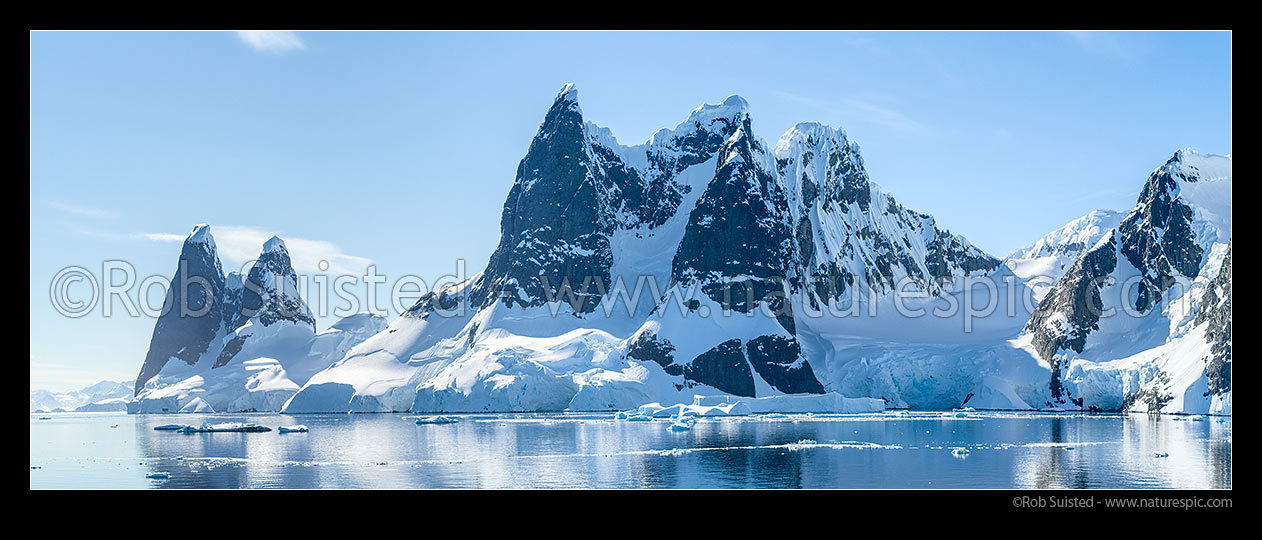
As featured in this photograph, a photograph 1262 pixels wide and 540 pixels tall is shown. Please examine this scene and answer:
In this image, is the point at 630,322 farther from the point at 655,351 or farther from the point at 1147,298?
the point at 1147,298

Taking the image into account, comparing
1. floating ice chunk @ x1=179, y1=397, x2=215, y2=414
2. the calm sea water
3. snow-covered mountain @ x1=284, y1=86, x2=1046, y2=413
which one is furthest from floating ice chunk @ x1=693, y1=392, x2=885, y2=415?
floating ice chunk @ x1=179, y1=397, x2=215, y2=414

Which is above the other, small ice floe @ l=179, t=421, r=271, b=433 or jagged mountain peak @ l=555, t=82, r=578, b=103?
jagged mountain peak @ l=555, t=82, r=578, b=103

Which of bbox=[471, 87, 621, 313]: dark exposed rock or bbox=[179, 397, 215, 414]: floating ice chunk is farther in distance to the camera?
bbox=[471, 87, 621, 313]: dark exposed rock

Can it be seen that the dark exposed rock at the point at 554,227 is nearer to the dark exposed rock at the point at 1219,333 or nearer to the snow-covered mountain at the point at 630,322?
the snow-covered mountain at the point at 630,322

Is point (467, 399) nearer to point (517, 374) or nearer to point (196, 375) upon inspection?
point (517, 374)

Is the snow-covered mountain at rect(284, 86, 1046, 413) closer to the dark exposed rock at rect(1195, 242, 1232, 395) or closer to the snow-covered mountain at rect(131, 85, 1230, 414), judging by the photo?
the snow-covered mountain at rect(131, 85, 1230, 414)
